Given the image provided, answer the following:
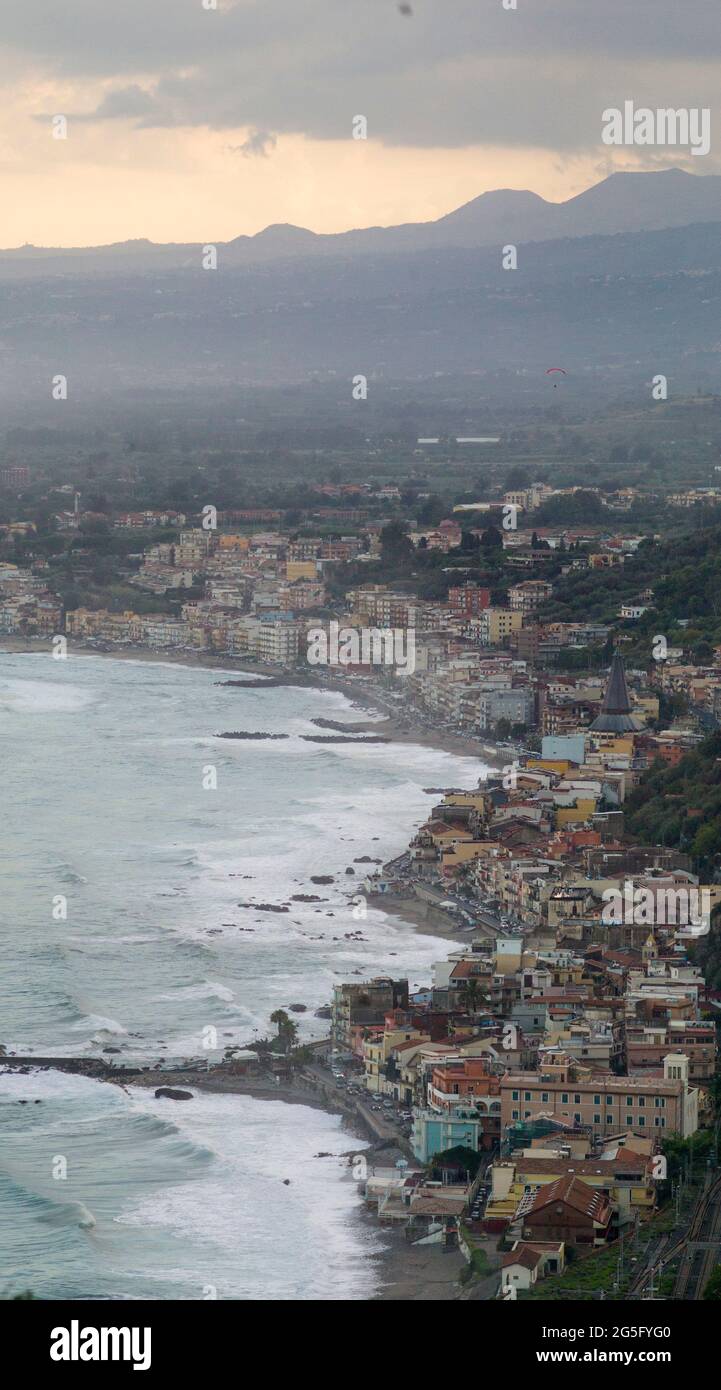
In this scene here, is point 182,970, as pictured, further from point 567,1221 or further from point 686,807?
point 567,1221

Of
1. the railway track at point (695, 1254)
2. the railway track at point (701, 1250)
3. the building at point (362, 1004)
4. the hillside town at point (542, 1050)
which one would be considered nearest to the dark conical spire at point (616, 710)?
the hillside town at point (542, 1050)

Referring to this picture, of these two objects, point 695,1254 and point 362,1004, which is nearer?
point 695,1254

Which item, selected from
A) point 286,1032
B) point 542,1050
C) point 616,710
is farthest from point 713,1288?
point 616,710

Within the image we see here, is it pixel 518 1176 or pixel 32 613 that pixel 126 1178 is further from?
pixel 32 613

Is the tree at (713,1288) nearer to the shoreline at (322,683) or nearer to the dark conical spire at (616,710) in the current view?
the dark conical spire at (616,710)

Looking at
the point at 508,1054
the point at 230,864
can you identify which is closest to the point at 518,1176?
the point at 508,1054
